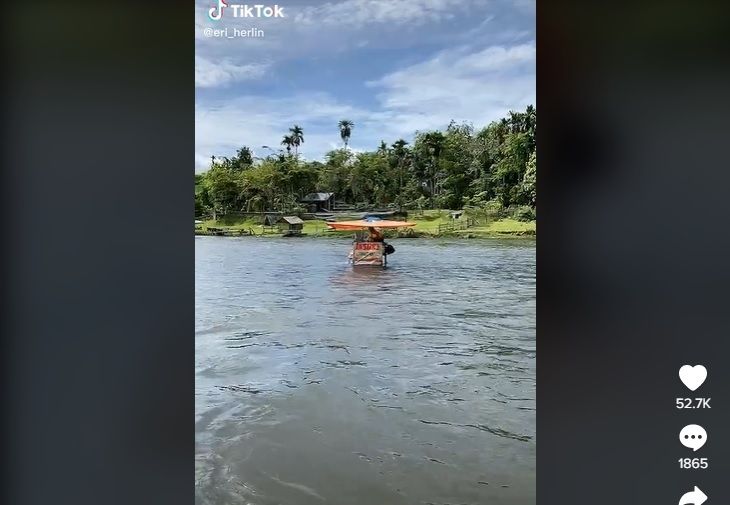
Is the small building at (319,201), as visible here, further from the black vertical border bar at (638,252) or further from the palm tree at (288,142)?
the black vertical border bar at (638,252)

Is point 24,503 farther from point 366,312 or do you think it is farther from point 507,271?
point 507,271

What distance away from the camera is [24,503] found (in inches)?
58.6

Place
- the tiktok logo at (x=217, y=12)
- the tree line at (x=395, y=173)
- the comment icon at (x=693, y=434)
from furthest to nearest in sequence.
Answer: the tree line at (x=395, y=173) < the tiktok logo at (x=217, y=12) < the comment icon at (x=693, y=434)

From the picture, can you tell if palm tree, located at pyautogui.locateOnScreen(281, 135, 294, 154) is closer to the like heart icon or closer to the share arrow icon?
the like heart icon

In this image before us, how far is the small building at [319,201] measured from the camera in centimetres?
183

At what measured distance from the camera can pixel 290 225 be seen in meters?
1.88

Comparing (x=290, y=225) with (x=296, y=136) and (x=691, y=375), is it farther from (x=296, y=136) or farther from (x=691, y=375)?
(x=691, y=375)

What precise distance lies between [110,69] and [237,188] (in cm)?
56

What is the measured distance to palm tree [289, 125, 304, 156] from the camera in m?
1.80

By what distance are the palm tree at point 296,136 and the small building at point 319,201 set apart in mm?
185

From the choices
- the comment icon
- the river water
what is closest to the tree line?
the river water

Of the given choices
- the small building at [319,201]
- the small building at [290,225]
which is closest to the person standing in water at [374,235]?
the small building at [319,201]

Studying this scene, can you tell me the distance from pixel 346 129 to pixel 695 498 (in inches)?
69.7

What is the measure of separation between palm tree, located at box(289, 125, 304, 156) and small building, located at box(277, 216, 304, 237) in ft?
0.86
